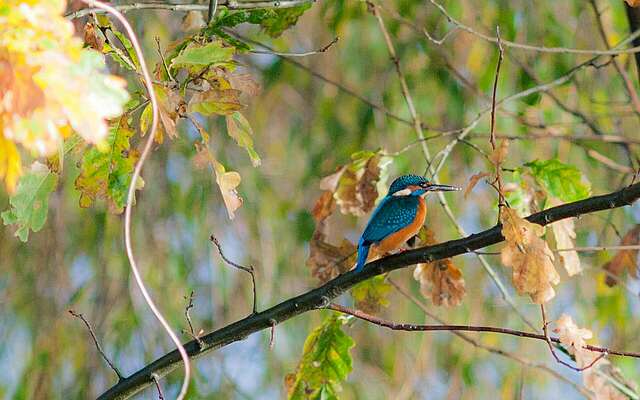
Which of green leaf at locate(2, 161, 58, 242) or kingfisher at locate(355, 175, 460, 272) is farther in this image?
kingfisher at locate(355, 175, 460, 272)

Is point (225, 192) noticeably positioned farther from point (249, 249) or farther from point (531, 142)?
point (531, 142)

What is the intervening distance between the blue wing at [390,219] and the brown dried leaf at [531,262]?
0.28 metres

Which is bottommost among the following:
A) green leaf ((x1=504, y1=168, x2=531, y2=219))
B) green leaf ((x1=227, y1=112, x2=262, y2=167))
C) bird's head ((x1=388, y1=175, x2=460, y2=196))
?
green leaf ((x1=504, y1=168, x2=531, y2=219))

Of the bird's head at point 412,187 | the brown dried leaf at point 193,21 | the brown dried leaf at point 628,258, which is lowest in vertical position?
the brown dried leaf at point 628,258

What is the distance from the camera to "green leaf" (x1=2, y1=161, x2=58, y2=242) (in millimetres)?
980

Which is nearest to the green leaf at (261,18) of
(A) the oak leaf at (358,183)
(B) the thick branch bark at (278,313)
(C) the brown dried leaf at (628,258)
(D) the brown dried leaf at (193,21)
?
(D) the brown dried leaf at (193,21)

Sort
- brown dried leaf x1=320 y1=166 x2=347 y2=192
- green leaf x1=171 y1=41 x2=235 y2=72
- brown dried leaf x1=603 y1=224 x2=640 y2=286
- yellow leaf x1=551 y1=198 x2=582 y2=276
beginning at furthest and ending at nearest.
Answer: brown dried leaf x1=603 y1=224 x2=640 y2=286 → brown dried leaf x1=320 y1=166 x2=347 y2=192 → yellow leaf x1=551 y1=198 x2=582 y2=276 → green leaf x1=171 y1=41 x2=235 y2=72

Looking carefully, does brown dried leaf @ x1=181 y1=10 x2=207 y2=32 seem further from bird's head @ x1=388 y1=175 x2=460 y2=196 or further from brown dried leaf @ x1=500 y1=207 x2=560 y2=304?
brown dried leaf @ x1=500 y1=207 x2=560 y2=304

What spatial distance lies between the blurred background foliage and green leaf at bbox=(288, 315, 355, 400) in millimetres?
806

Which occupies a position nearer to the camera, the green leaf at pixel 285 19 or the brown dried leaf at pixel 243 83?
the brown dried leaf at pixel 243 83

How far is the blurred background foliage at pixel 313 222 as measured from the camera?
2041 mm

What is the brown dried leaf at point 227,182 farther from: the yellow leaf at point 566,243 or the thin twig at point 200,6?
the yellow leaf at point 566,243

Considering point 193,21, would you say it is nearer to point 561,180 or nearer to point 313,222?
point 561,180

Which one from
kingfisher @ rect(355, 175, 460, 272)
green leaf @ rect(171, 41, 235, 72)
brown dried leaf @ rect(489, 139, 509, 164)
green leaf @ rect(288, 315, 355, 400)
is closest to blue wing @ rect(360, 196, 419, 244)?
kingfisher @ rect(355, 175, 460, 272)
